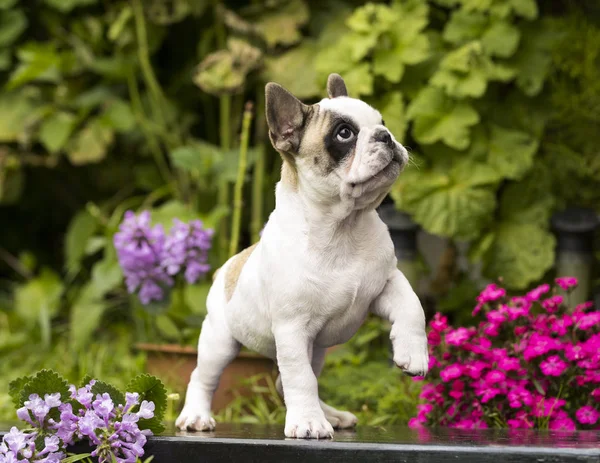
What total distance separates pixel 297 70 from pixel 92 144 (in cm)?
124

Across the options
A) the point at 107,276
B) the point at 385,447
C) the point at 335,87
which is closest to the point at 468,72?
the point at 335,87

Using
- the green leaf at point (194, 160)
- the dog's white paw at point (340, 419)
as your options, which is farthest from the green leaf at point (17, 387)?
the green leaf at point (194, 160)

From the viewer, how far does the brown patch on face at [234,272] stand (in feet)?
7.22

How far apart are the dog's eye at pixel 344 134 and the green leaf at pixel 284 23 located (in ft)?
7.72

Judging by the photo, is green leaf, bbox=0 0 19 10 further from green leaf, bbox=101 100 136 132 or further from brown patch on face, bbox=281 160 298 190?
brown patch on face, bbox=281 160 298 190

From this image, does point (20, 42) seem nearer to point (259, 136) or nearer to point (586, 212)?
point (259, 136)

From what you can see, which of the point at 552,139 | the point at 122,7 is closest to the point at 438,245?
the point at 552,139

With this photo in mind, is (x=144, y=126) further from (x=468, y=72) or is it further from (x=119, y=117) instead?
(x=468, y=72)

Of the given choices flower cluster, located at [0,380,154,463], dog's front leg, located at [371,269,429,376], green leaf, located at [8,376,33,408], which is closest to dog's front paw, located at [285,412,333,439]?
dog's front leg, located at [371,269,429,376]

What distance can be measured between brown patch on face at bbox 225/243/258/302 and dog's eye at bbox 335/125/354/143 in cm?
44

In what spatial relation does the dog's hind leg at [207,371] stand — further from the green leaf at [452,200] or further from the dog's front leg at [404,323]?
the green leaf at [452,200]

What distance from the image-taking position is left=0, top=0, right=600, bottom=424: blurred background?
3.64 metres

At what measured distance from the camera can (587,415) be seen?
2.38 m

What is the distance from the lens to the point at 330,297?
192 cm
